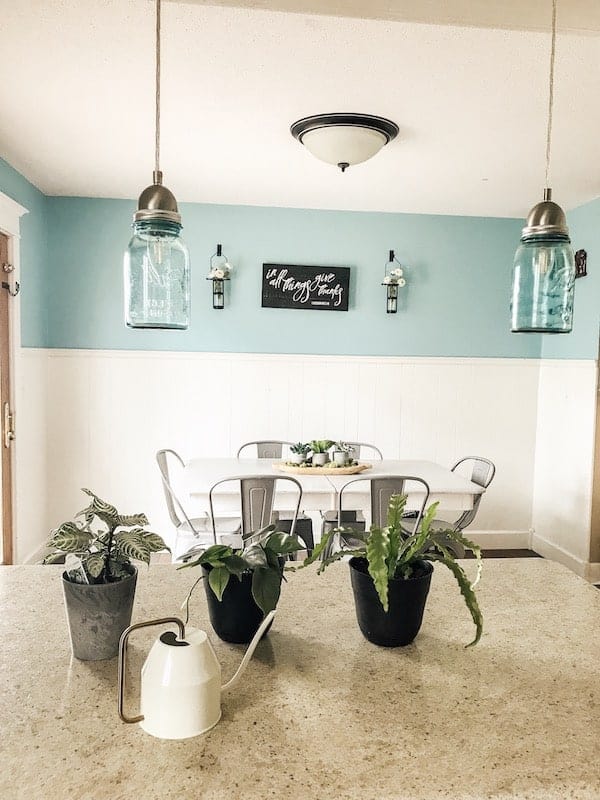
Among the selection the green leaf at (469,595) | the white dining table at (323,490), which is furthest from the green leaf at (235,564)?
the white dining table at (323,490)

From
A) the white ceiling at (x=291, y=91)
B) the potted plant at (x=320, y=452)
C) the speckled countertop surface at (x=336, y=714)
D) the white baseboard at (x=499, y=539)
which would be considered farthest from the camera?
the white baseboard at (x=499, y=539)

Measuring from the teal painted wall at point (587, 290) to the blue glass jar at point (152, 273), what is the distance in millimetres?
3544

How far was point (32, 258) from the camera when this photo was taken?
4.06m

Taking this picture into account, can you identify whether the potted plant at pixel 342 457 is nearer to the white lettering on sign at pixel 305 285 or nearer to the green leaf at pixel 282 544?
the white lettering on sign at pixel 305 285

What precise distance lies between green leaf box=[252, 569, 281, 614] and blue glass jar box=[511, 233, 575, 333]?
742mm

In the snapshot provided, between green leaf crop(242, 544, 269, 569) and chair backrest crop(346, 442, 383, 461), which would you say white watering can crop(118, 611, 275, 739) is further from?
chair backrest crop(346, 442, 383, 461)

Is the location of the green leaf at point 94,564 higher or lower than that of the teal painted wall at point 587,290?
lower

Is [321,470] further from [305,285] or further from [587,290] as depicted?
[587,290]

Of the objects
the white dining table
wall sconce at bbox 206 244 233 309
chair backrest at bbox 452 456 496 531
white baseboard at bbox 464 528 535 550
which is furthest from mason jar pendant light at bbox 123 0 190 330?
white baseboard at bbox 464 528 535 550

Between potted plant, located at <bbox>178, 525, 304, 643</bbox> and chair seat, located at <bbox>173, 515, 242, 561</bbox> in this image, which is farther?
chair seat, located at <bbox>173, 515, 242, 561</bbox>

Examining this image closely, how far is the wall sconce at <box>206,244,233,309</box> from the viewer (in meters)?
4.42

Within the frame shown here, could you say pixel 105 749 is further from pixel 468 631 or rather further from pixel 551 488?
pixel 551 488

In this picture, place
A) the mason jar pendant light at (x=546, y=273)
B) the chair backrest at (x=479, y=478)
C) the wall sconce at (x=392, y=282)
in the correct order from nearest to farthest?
the mason jar pendant light at (x=546, y=273), the chair backrest at (x=479, y=478), the wall sconce at (x=392, y=282)

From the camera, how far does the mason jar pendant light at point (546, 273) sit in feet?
4.42
